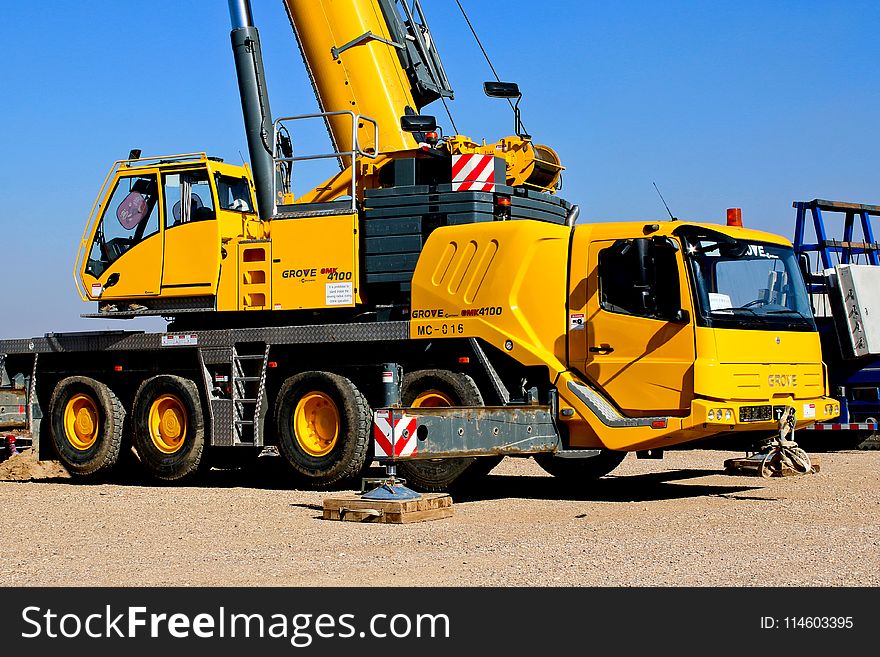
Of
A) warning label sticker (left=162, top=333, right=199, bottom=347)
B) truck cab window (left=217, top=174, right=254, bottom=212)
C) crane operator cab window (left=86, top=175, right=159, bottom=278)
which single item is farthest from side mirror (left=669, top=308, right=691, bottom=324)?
crane operator cab window (left=86, top=175, right=159, bottom=278)

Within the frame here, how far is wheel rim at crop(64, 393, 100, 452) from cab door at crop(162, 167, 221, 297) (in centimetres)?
226

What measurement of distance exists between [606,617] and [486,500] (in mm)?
6747

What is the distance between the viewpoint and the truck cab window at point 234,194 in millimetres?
15953

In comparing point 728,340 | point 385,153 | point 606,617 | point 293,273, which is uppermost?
point 385,153

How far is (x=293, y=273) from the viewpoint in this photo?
1521cm

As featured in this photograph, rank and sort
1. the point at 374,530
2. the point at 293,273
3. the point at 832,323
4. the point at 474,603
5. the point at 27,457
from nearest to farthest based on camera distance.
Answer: the point at 474,603 → the point at 374,530 → the point at 293,273 → the point at 27,457 → the point at 832,323

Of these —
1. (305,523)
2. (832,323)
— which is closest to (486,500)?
(305,523)

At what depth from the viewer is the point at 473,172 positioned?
1448 centimetres

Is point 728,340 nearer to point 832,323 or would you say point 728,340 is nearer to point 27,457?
point 832,323

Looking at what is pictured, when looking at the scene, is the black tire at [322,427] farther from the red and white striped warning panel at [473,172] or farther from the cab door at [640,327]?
the cab door at [640,327]

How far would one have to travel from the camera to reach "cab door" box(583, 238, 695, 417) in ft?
41.5

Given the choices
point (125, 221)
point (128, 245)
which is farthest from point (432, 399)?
point (125, 221)

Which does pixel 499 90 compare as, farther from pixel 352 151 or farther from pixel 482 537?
pixel 482 537

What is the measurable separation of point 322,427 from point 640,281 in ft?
14.2
